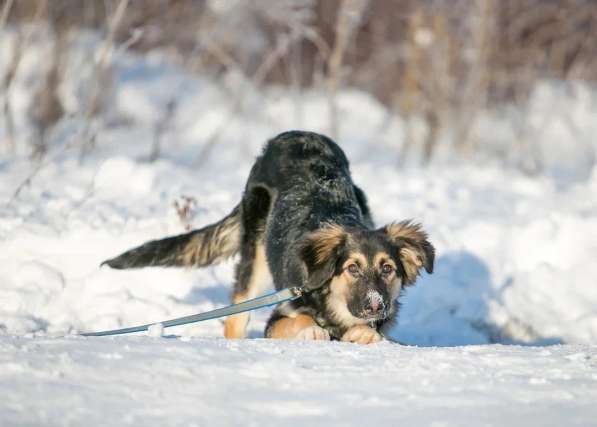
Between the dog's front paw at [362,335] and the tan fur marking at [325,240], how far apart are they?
0.46 m

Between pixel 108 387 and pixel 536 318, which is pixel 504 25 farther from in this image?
pixel 108 387

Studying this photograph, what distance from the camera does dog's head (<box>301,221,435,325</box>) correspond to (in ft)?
16.8

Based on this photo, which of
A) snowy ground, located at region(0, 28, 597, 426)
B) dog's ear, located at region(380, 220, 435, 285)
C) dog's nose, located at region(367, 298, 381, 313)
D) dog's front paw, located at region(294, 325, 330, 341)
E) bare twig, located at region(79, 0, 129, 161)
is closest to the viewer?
snowy ground, located at region(0, 28, 597, 426)

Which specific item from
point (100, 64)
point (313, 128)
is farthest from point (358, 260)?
point (313, 128)

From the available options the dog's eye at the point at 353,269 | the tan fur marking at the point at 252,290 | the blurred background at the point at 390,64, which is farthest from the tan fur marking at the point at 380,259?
A: the blurred background at the point at 390,64

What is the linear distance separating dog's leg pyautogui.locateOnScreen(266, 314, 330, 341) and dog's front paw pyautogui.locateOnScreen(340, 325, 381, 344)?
5.4 inches

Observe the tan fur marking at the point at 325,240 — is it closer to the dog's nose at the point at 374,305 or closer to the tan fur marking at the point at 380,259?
the tan fur marking at the point at 380,259

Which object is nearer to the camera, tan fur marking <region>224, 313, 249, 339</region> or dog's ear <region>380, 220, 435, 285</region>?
dog's ear <region>380, 220, 435, 285</region>

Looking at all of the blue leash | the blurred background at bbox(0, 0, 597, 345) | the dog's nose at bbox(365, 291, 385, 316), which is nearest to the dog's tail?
the blurred background at bbox(0, 0, 597, 345)

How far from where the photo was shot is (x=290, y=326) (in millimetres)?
5219

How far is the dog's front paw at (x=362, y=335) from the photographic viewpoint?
16.6 ft

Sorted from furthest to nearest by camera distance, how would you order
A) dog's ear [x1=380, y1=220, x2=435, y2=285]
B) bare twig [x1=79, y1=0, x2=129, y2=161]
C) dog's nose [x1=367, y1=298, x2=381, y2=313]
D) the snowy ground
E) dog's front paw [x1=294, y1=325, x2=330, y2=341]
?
bare twig [x1=79, y1=0, x2=129, y2=161], dog's ear [x1=380, y1=220, x2=435, y2=285], dog's front paw [x1=294, y1=325, x2=330, y2=341], dog's nose [x1=367, y1=298, x2=381, y2=313], the snowy ground

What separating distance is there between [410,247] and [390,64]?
10.7 meters

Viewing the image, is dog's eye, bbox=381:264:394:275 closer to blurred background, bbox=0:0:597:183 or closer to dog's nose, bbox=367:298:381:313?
dog's nose, bbox=367:298:381:313
